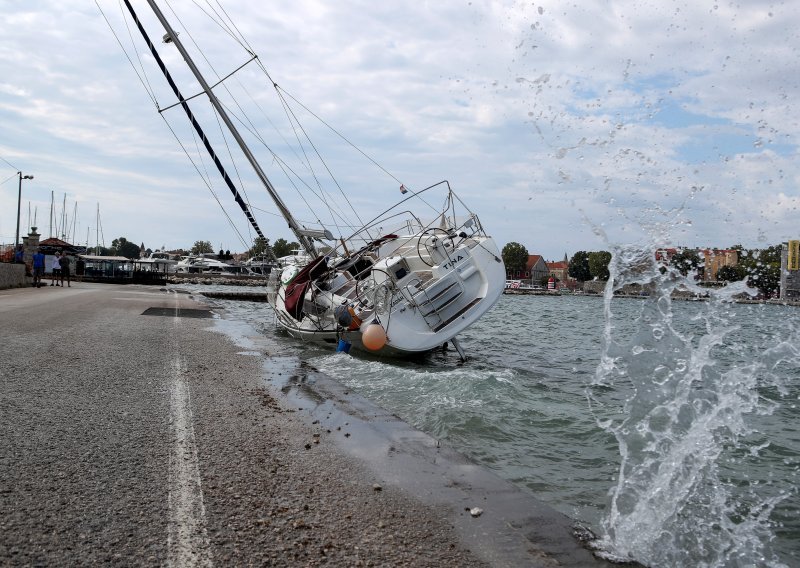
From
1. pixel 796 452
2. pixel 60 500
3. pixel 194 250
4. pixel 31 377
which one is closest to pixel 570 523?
pixel 60 500

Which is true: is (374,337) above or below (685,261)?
below

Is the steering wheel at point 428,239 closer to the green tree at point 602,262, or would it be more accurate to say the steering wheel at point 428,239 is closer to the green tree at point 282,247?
the green tree at point 602,262

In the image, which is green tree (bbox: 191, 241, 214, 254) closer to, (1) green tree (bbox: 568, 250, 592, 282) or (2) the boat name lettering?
(1) green tree (bbox: 568, 250, 592, 282)

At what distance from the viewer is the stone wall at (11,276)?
27.8 metres

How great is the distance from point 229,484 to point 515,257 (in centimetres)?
16084

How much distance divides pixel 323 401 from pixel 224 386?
4.94 ft

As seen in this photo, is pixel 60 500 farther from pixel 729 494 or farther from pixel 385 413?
pixel 729 494

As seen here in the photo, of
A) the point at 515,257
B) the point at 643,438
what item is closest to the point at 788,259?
the point at 643,438

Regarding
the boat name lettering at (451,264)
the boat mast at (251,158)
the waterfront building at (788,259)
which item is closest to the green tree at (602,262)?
the waterfront building at (788,259)

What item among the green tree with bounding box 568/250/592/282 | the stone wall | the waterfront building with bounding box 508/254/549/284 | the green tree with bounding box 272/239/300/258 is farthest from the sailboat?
the waterfront building with bounding box 508/254/549/284

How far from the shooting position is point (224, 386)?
955cm

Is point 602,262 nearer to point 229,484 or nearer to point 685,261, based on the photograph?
point 685,261

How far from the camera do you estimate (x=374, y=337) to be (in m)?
15.1

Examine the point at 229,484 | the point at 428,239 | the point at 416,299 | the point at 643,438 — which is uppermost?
the point at 428,239
